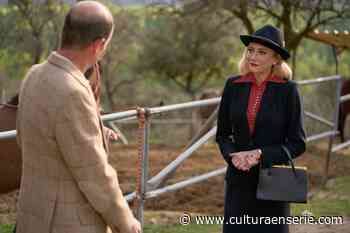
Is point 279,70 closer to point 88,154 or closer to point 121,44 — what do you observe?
point 88,154

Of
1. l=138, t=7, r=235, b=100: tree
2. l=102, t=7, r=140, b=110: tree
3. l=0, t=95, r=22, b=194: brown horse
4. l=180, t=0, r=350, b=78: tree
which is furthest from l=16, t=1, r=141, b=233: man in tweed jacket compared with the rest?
l=138, t=7, r=235, b=100: tree

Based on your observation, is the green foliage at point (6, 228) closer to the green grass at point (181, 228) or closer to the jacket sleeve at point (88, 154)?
the green grass at point (181, 228)

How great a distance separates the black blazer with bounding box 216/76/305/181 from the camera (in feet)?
13.1

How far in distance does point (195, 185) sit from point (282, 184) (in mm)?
5973

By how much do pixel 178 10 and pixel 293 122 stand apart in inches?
452

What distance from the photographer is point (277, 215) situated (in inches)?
159

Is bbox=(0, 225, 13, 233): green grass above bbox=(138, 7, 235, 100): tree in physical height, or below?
above

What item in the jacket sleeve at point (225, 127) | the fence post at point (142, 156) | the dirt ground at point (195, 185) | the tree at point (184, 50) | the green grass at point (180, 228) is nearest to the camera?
the jacket sleeve at point (225, 127)

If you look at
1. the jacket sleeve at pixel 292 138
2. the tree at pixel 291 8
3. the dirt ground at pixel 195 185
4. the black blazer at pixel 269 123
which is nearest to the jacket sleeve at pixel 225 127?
the black blazer at pixel 269 123

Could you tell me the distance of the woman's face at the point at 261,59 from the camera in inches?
159

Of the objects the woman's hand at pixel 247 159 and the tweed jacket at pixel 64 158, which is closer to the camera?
the tweed jacket at pixel 64 158

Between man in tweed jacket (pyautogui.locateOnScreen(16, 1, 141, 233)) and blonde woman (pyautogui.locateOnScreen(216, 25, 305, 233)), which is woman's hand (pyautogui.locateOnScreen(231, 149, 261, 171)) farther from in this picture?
man in tweed jacket (pyautogui.locateOnScreen(16, 1, 141, 233))

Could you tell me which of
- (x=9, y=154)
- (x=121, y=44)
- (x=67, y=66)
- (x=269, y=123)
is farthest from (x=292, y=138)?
(x=121, y=44)

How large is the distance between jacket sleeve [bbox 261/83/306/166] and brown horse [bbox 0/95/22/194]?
3.20 m
